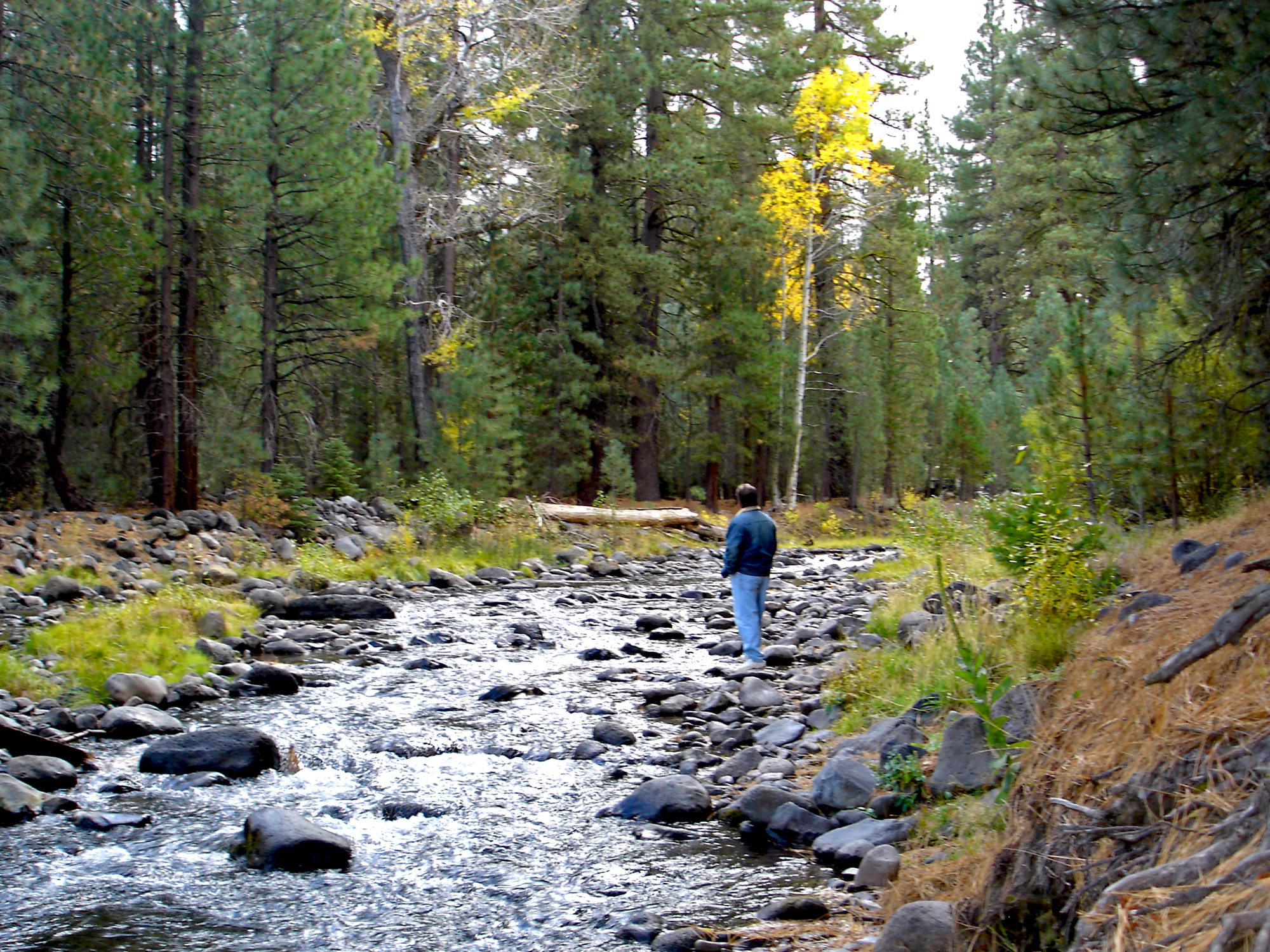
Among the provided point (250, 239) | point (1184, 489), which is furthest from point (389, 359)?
point (1184, 489)

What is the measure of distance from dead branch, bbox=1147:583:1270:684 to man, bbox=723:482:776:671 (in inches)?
265

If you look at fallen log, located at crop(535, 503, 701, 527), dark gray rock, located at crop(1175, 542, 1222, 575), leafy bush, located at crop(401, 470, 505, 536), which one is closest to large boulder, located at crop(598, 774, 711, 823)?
dark gray rock, located at crop(1175, 542, 1222, 575)

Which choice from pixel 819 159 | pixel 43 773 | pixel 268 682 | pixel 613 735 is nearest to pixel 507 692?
pixel 613 735

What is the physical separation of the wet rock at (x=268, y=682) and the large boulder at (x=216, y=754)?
6.96 feet

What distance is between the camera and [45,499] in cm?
1898

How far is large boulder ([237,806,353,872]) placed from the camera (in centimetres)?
546

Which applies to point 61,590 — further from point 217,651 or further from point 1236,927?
point 1236,927

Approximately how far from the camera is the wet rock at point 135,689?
28.6 feet

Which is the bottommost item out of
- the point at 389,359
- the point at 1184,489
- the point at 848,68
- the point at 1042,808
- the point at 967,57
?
the point at 1042,808

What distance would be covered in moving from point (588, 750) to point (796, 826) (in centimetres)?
218

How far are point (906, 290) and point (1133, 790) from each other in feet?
102

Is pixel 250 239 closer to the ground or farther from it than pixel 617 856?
farther from it

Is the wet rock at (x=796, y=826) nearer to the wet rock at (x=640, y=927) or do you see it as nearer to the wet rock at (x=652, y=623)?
the wet rock at (x=640, y=927)

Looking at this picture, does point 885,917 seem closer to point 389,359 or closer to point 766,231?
point 766,231
